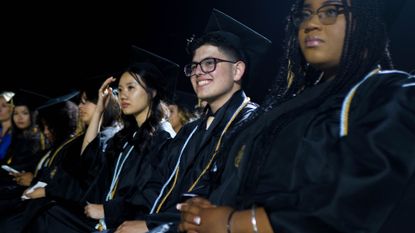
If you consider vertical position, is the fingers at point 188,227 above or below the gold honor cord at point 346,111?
below

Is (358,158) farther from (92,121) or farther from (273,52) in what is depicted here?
(273,52)

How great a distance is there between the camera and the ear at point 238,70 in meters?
2.66

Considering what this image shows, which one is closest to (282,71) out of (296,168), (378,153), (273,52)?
(296,168)

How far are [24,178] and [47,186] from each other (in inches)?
40.2

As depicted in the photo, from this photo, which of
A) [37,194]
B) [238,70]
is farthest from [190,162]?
[37,194]

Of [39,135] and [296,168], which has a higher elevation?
[296,168]

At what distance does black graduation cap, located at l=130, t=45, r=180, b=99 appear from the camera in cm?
343

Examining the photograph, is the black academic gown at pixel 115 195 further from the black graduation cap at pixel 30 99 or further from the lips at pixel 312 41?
the black graduation cap at pixel 30 99

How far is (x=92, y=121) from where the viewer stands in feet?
12.0

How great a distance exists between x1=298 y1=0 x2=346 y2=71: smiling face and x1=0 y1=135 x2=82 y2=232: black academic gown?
2297mm

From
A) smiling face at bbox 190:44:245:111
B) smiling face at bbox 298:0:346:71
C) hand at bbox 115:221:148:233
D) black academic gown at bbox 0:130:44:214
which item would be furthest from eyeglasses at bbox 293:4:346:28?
black academic gown at bbox 0:130:44:214

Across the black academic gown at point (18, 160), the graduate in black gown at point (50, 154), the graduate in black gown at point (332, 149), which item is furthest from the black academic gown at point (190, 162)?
the black academic gown at point (18, 160)

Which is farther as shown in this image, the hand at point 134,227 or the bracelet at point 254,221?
Answer: the hand at point 134,227

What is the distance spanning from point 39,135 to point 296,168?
466 centimetres
